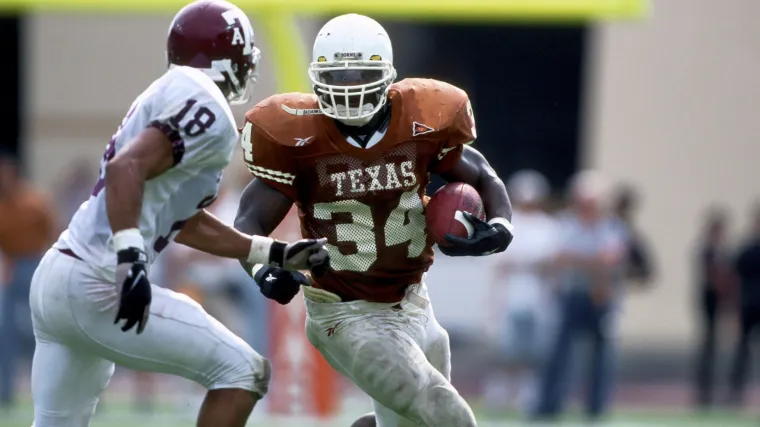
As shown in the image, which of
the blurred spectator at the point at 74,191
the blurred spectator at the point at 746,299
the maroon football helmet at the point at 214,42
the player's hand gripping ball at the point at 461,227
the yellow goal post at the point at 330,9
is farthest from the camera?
the blurred spectator at the point at 74,191

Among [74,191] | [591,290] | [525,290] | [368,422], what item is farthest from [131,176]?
[74,191]

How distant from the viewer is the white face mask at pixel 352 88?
4.62 meters

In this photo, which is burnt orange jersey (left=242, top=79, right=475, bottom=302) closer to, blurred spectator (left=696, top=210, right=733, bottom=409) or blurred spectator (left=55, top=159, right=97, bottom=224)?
blurred spectator (left=696, top=210, right=733, bottom=409)

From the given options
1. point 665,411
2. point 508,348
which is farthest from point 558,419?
point 665,411

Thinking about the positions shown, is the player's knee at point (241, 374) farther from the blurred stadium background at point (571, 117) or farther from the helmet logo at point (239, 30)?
the blurred stadium background at point (571, 117)

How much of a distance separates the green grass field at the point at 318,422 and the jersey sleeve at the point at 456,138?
3.89 meters

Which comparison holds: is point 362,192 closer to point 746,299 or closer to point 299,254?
point 299,254

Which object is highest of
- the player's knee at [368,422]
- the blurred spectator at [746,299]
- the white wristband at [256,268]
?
→ the white wristband at [256,268]

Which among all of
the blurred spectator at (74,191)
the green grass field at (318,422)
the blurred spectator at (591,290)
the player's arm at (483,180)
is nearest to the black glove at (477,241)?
the player's arm at (483,180)

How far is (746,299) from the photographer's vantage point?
1075 centimetres

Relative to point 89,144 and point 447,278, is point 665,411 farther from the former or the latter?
point 89,144

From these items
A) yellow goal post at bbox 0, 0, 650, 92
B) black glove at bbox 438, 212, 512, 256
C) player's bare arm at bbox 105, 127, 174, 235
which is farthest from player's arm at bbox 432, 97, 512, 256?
yellow goal post at bbox 0, 0, 650, 92

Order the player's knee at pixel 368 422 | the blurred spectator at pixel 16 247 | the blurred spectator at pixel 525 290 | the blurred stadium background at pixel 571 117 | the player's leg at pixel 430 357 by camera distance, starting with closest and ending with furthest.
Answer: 1. the player's leg at pixel 430 357
2. the player's knee at pixel 368 422
3. the blurred spectator at pixel 16 247
4. the blurred spectator at pixel 525 290
5. the blurred stadium background at pixel 571 117

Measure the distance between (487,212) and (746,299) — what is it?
6363mm
